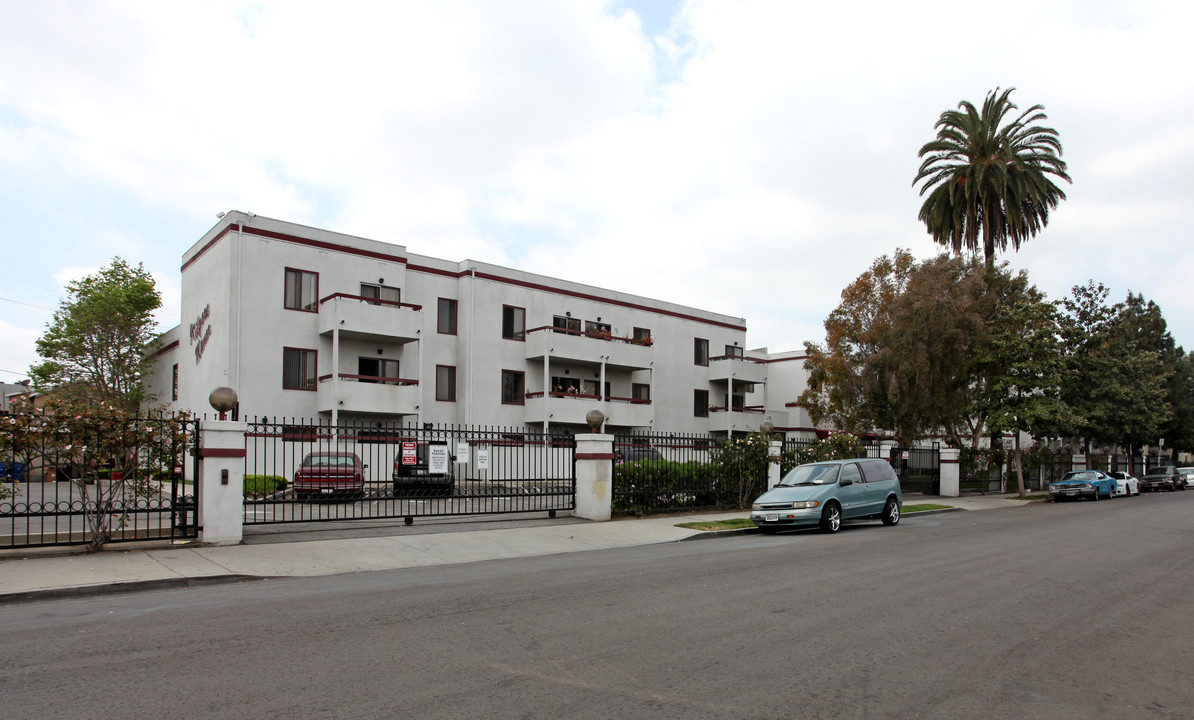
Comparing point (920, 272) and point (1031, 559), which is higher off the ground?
point (920, 272)

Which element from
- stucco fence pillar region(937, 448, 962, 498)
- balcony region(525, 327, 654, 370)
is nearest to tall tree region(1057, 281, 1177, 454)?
stucco fence pillar region(937, 448, 962, 498)

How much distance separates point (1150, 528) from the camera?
1808cm

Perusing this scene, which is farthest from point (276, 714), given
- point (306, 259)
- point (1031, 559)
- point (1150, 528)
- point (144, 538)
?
point (306, 259)

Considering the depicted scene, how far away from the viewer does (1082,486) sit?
33375mm

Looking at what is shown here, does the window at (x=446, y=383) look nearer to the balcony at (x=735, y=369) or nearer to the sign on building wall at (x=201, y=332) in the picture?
the sign on building wall at (x=201, y=332)

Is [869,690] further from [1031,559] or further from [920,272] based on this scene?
[920,272]

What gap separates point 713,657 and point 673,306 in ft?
126

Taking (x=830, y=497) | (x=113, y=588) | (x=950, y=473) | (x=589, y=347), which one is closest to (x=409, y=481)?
(x=113, y=588)

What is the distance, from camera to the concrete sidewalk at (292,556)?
33.0 feet

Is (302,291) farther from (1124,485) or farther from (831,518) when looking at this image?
(1124,485)

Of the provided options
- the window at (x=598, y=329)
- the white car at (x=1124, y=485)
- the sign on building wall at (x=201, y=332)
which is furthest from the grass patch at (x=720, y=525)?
the white car at (x=1124, y=485)

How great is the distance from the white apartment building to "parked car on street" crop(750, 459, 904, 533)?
729 inches

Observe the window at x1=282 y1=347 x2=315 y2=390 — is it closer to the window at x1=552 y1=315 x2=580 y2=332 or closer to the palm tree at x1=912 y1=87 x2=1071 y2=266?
the window at x1=552 y1=315 x2=580 y2=332

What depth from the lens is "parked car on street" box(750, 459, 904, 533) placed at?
17.0 metres
